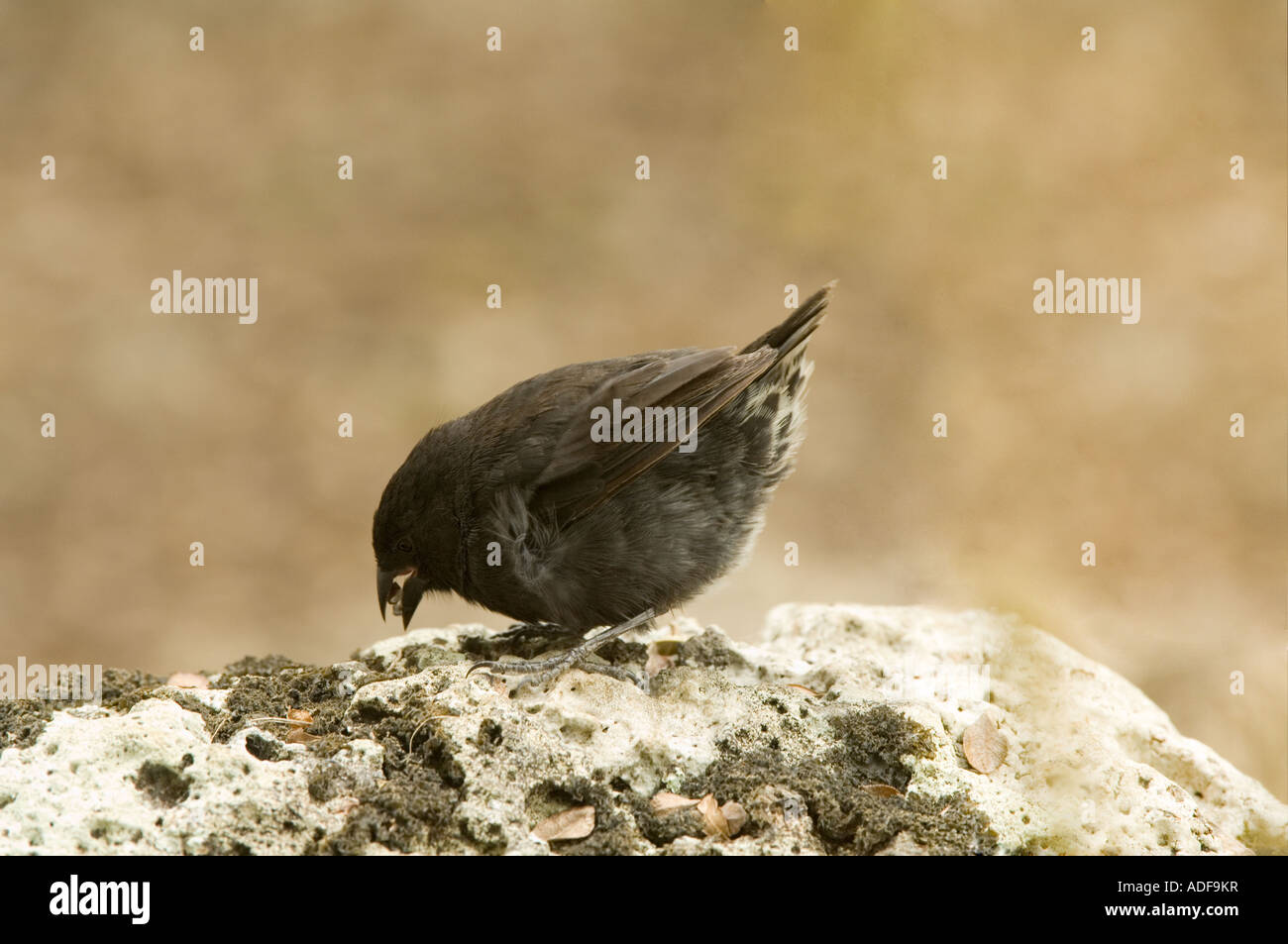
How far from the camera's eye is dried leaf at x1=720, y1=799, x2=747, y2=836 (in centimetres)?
312

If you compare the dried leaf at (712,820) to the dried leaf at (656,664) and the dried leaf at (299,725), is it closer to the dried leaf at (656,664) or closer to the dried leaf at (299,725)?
the dried leaf at (656,664)

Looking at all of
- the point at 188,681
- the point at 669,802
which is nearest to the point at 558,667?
the point at 669,802

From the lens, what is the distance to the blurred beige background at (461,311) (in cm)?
765

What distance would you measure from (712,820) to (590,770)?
0.39 metres

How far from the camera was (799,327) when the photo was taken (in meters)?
4.57

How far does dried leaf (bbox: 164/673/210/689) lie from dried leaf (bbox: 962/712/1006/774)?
263 cm

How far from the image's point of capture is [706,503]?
4.50 m

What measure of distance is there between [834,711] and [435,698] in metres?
1.32

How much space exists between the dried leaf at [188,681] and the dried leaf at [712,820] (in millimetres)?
1892
